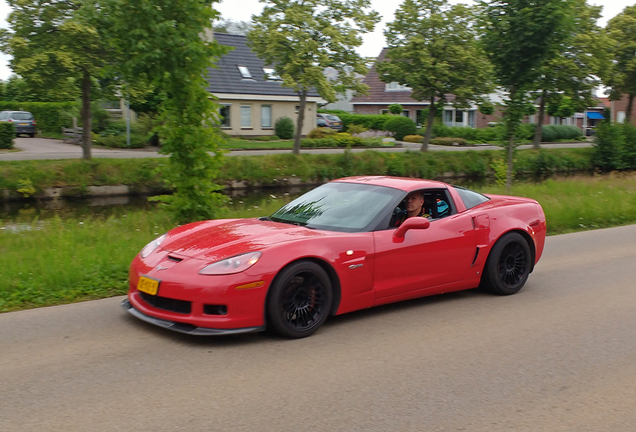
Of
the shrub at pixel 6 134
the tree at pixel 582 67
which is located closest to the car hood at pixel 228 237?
the shrub at pixel 6 134

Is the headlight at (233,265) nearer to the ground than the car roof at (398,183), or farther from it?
nearer to the ground

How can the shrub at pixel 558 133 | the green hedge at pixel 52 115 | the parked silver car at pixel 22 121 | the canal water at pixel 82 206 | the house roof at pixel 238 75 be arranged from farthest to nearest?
the shrub at pixel 558 133, the house roof at pixel 238 75, the green hedge at pixel 52 115, the parked silver car at pixel 22 121, the canal water at pixel 82 206

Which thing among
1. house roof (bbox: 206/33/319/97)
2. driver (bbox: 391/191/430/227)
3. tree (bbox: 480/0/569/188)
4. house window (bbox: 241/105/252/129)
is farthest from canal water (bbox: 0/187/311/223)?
house roof (bbox: 206/33/319/97)

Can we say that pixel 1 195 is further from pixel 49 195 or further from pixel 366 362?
pixel 366 362

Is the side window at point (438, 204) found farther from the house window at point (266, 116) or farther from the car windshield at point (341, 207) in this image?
the house window at point (266, 116)

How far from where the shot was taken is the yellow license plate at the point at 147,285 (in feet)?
17.4

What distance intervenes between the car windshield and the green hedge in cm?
3754

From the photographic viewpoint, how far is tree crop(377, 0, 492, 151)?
31828 mm

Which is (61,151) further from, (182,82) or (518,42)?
(182,82)

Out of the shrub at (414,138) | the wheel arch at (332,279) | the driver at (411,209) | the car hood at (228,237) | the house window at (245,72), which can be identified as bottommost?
the wheel arch at (332,279)

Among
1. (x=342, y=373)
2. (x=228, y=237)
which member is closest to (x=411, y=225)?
(x=228, y=237)

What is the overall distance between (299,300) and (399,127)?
45.8 metres

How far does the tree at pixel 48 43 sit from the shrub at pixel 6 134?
28.8ft

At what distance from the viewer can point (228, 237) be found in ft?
19.1
